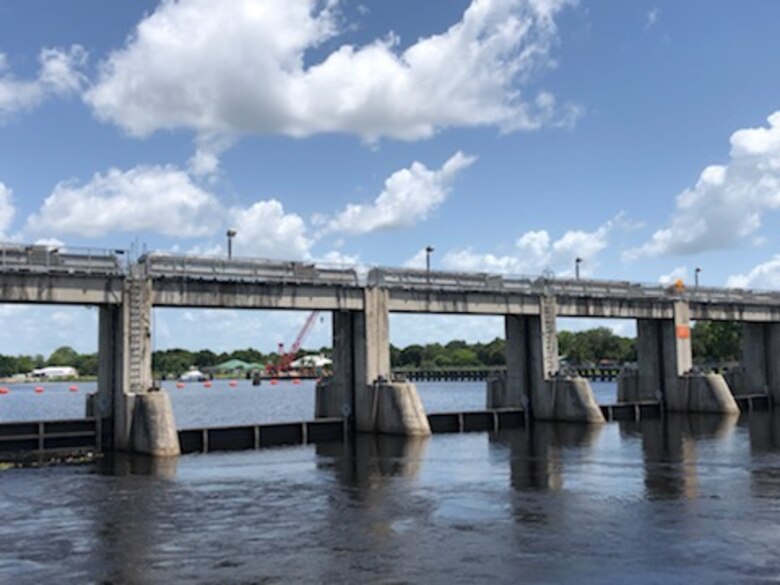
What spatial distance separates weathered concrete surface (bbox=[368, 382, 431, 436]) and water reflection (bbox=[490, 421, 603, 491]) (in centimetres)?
574

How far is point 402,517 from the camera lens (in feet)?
104

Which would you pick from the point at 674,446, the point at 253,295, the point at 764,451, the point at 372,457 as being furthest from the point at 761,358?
the point at 253,295

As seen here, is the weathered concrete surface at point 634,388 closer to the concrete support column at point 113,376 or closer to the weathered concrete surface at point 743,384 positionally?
the weathered concrete surface at point 743,384

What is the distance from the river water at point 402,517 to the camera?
24047 mm

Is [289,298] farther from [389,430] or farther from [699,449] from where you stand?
[699,449]

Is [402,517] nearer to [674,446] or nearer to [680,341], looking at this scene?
[674,446]

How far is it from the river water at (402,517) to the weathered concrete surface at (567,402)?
15864mm

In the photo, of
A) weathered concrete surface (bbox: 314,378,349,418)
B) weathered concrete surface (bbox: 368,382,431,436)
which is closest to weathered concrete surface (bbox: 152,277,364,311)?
weathered concrete surface (bbox: 368,382,431,436)

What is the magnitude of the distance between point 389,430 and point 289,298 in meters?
12.0

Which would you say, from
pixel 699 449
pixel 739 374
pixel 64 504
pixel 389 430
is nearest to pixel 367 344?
pixel 389 430

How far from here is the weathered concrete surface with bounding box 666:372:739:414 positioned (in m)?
80.3

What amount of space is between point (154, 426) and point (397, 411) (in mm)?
18254

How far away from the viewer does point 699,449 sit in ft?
174

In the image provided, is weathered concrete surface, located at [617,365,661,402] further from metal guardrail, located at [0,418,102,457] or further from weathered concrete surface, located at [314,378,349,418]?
metal guardrail, located at [0,418,102,457]
